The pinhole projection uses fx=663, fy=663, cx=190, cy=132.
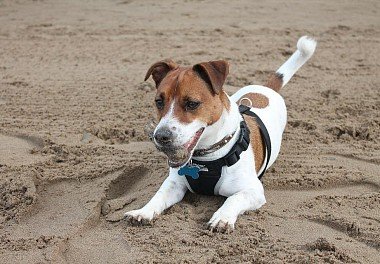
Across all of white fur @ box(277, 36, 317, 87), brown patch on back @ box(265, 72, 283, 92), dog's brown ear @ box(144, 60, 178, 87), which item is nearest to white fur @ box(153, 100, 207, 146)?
dog's brown ear @ box(144, 60, 178, 87)

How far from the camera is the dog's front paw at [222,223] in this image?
4.60 meters

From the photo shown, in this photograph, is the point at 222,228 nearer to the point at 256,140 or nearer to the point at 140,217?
the point at 140,217

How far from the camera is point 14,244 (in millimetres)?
4570

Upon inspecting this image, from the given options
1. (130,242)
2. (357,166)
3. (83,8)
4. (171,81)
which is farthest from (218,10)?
(130,242)

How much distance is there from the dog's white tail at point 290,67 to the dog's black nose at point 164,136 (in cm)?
258

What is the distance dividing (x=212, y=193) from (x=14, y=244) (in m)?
1.56

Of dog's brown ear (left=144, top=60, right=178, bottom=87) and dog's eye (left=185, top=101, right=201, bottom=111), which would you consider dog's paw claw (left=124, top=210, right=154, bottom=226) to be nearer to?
dog's eye (left=185, top=101, right=201, bottom=111)

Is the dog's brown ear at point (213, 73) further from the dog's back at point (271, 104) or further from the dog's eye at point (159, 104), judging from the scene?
the dog's back at point (271, 104)

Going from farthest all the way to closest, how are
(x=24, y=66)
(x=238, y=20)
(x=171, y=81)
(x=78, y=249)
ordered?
(x=238, y=20), (x=24, y=66), (x=171, y=81), (x=78, y=249)

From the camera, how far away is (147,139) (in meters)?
6.58

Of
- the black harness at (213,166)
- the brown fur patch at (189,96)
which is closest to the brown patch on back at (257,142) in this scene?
the black harness at (213,166)

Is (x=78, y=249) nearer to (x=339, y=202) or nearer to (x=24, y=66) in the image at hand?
(x=339, y=202)

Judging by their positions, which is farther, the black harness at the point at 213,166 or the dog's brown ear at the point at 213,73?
the black harness at the point at 213,166

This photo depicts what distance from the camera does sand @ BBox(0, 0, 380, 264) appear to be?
179 inches
